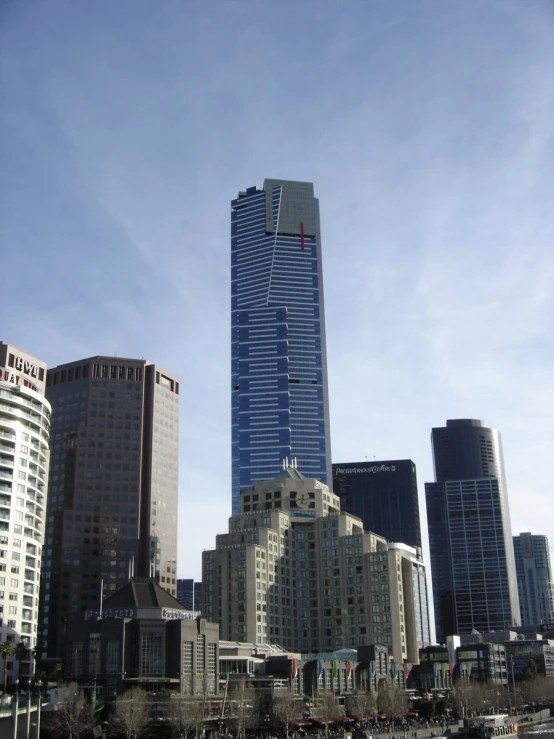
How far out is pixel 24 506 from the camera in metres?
196

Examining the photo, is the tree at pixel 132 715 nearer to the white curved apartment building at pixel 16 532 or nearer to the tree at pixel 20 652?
the tree at pixel 20 652

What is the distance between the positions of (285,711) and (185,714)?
26123mm

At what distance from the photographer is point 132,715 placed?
133m

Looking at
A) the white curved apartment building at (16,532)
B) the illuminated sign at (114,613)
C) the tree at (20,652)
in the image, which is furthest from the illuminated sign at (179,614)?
the white curved apartment building at (16,532)

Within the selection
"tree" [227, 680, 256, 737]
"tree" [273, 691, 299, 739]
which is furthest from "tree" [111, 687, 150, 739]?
"tree" [273, 691, 299, 739]

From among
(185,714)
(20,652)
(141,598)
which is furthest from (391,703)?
(20,652)

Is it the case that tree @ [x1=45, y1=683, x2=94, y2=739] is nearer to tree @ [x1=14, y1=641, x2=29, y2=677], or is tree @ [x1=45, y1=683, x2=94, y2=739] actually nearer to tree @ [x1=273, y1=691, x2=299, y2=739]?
tree @ [x1=14, y1=641, x2=29, y2=677]

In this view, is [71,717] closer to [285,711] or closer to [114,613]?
[114,613]

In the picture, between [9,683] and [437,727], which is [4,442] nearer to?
[9,683]

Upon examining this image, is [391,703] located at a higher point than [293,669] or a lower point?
lower

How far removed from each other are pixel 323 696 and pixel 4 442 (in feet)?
A: 287

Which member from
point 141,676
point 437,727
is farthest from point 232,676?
point 437,727

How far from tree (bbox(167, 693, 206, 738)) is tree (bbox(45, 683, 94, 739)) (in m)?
12.8

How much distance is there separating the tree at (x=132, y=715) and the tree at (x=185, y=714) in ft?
12.9
